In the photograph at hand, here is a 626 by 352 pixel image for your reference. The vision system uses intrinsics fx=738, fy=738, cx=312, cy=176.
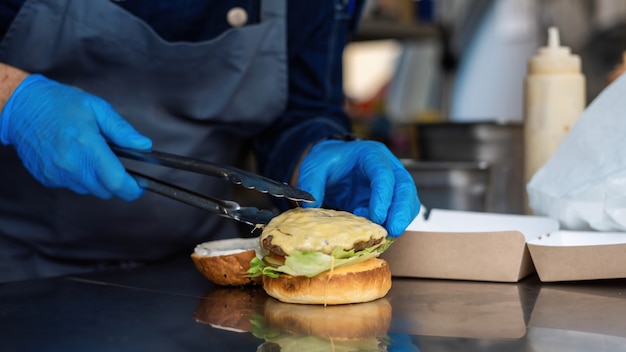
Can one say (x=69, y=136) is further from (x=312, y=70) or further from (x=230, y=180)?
(x=312, y=70)

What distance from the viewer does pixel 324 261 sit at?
3.41ft

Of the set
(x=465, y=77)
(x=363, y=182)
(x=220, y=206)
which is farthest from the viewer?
(x=465, y=77)

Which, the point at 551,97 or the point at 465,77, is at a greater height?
the point at 551,97

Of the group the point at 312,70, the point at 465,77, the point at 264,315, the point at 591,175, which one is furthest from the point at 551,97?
the point at 465,77

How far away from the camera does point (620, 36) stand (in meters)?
4.12

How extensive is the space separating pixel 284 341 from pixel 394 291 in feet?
1.06

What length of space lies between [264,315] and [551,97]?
81cm

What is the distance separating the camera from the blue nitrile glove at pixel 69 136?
1312mm

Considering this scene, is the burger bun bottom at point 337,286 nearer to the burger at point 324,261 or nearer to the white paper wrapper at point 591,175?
the burger at point 324,261

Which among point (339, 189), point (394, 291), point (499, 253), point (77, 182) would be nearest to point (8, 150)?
point (77, 182)

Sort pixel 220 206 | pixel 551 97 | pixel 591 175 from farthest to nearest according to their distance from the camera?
pixel 551 97, pixel 591 175, pixel 220 206

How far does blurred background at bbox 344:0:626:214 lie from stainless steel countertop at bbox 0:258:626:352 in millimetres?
761

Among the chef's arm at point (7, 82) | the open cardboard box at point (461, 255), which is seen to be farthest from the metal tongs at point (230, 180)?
the chef's arm at point (7, 82)

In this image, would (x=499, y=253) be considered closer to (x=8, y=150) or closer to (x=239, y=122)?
(x=239, y=122)
